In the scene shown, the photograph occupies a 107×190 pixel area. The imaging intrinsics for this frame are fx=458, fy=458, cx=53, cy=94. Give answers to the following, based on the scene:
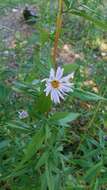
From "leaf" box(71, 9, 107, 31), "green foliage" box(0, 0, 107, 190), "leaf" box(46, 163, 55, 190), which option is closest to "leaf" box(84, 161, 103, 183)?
"green foliage" box(0, 0, 107, 190)

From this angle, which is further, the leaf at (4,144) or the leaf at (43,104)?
the leaf at (4,144)

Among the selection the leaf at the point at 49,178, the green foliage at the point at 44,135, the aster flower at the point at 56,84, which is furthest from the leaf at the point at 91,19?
the leaf at the point at 49,178

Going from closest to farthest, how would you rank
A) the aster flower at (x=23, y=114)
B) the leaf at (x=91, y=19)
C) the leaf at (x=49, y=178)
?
the leaf at (x=91, y=19) → the leaf at (x=49, y=178) → the aster flower at (x=23, y=114)

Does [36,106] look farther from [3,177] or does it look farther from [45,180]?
[3,177]

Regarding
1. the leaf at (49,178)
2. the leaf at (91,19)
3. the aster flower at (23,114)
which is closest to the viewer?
the leaf at (91,19)

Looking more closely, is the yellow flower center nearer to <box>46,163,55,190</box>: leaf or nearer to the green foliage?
the green foliage

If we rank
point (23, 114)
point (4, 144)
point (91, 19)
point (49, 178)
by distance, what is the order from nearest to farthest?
point (91, 19)
point (49, 178)
point (4, 144)
point (23, 114)

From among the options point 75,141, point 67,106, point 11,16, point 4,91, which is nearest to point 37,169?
point 4,91

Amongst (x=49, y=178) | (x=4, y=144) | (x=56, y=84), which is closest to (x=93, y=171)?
(x=49, y=178)

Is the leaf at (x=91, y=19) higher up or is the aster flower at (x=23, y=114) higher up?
the leaf at (x=91, y=19)

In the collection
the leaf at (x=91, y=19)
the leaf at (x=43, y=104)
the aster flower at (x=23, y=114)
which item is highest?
the leaf at (x=91, y=19)

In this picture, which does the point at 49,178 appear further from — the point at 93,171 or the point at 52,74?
the point at 52,74

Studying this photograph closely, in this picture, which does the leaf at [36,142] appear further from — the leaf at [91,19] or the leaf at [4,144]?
the leaf at [91,19]

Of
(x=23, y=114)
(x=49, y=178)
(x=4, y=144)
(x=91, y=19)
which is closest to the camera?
(x=91, y=19)
